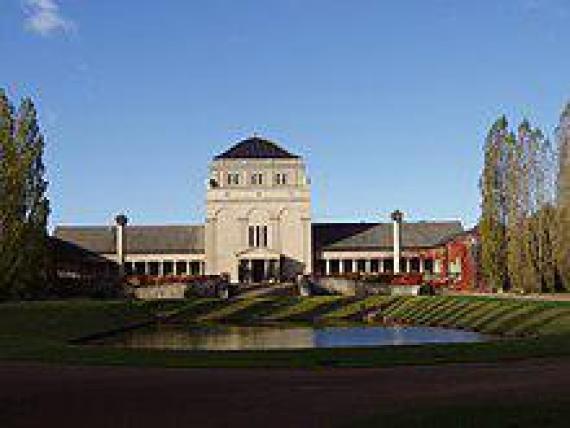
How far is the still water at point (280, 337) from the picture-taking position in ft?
107

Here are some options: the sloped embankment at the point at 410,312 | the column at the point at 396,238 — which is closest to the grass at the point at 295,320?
the sloped embankment at the point at 410,312

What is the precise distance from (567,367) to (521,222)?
3754 cm

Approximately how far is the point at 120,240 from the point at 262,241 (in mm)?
16852

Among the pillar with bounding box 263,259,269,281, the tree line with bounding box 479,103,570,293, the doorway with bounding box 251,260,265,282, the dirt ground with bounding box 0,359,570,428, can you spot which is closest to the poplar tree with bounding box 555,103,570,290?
the tree line with bounding box 479,103,570,293

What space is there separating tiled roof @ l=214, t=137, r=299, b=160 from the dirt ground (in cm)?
7755

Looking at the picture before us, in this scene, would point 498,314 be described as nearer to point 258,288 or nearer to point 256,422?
point 256,422

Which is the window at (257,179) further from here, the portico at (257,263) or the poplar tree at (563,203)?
the poplar tree at (563,203)

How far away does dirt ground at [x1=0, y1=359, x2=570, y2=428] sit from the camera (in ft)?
46.2

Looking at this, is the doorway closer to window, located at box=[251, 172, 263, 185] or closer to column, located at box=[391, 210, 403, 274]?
window, located at box=[251, 172, 263, 185]

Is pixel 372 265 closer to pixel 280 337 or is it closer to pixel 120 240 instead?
pixel 120 240

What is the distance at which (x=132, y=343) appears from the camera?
34750 millimetres

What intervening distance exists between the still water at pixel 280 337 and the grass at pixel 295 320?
2398 mm

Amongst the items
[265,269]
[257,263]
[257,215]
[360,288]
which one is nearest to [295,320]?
[360,288]

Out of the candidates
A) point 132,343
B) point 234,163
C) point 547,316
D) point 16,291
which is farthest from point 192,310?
point 234,163
